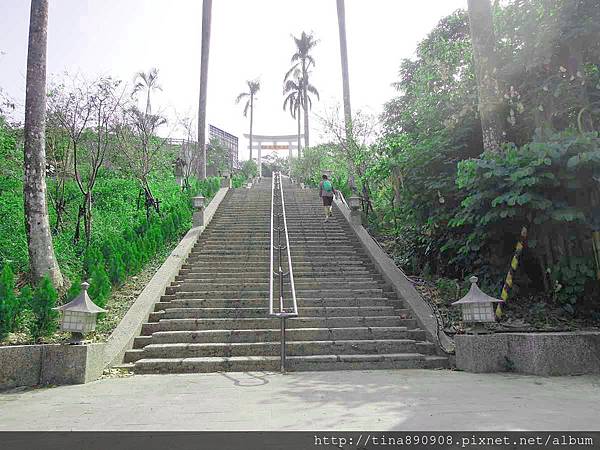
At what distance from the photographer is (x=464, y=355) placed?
19.2ft

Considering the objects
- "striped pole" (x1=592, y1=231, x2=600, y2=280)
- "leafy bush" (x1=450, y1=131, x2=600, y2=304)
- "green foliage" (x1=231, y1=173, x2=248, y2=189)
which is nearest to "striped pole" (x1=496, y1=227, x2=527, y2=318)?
"leafy bush" (x1=450, y1=131, x2=600, y2=304)

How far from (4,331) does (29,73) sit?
4436mm

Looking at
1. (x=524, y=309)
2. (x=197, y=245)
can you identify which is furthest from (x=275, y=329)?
(x=197, y=245)

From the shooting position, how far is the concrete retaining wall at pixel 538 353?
5.43 metres

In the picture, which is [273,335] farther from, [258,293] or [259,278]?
[259,278]

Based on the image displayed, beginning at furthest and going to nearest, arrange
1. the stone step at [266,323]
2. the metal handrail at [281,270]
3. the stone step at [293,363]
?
the stone step at [266,323] → the metal handrail at [281,270] → the stone step at [293,363]

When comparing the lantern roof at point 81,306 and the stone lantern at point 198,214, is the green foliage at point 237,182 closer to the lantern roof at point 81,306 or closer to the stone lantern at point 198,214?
the stone lantern at point 198,214

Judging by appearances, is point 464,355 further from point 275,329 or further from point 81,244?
point 81,244

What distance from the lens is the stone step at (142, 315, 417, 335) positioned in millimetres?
7000

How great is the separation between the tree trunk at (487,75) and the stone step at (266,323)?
11.1 ft

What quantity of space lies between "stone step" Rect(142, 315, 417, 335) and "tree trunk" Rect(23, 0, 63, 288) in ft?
6.51

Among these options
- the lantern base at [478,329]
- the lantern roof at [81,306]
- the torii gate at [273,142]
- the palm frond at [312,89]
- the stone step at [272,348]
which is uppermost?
the torii gate at [273,142]

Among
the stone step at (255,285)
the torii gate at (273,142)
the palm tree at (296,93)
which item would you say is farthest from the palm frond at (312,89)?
the stone step at (255,285)

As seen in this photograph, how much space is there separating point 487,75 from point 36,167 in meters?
7.77
